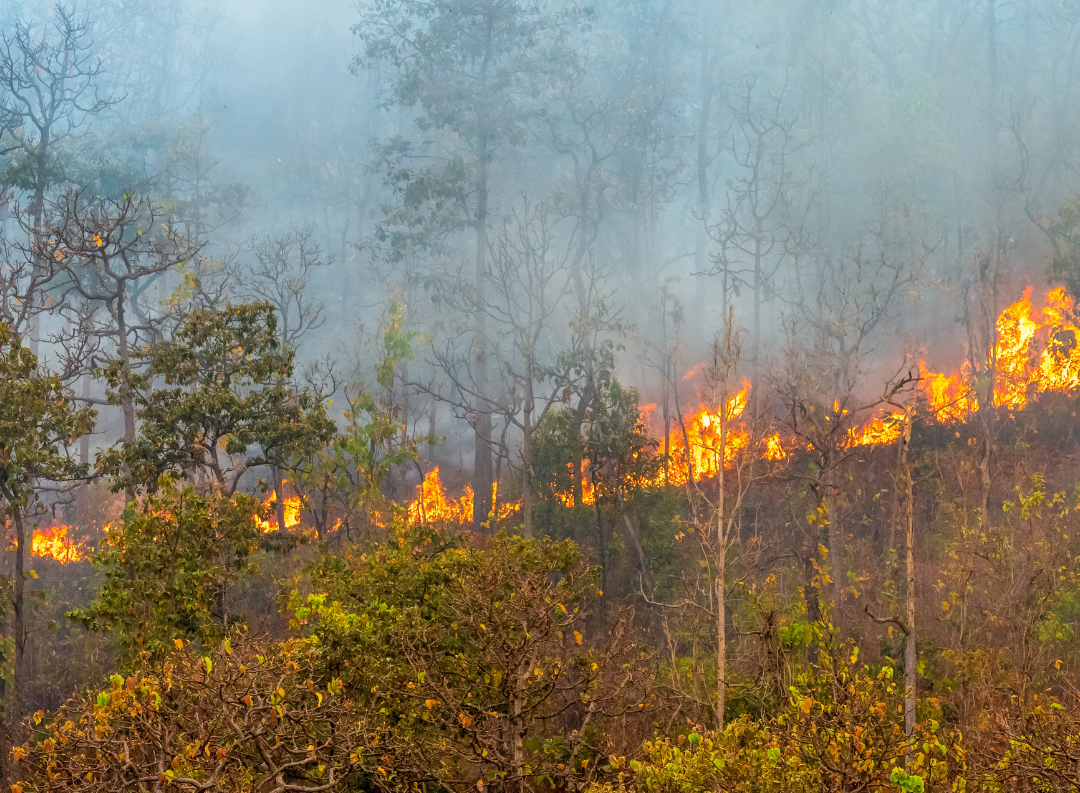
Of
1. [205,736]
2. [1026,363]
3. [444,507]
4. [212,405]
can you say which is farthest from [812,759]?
[1026,363]

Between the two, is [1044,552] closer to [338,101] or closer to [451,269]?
[451,269]

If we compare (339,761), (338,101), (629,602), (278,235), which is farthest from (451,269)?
(339,761)

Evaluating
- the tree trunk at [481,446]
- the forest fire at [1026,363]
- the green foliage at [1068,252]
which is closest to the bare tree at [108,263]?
the tree trunk at [481,446]

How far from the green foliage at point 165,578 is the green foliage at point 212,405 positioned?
302cm

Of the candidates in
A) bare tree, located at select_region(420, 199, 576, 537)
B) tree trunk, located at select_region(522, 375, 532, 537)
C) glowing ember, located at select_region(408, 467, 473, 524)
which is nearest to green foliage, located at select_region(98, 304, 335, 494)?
glowing ember, located at select_region(408, 467, 473, 524)

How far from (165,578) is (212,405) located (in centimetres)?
463

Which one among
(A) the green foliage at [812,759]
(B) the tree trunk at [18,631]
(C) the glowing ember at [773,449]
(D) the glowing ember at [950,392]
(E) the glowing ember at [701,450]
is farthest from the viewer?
(D) the glowing ember at [950,392]

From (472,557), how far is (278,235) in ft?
184

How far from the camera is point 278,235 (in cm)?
6303

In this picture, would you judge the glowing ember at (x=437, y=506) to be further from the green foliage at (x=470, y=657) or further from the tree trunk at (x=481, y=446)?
the green foliage at (x=470, y=657)

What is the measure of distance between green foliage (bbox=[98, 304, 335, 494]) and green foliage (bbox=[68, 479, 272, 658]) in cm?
302

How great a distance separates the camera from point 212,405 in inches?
665

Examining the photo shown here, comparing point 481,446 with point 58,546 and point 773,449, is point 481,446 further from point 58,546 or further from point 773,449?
point 58,546

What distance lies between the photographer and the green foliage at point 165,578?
1264 centimetres
